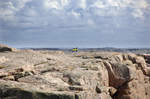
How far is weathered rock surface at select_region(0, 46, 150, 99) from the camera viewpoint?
9.05m

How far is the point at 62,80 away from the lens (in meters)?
11.8

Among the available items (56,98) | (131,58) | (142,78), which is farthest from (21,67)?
(131,58)

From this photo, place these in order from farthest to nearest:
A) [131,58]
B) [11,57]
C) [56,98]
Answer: [131,58] → [11,57] → [56,98]

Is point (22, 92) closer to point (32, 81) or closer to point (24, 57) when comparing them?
point (32, 81)

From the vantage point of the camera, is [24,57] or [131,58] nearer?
[24,57]

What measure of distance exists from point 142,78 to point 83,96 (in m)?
15.7

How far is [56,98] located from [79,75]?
3.92 meters

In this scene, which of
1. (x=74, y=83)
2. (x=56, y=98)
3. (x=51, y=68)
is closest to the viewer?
(x=56, y=98)

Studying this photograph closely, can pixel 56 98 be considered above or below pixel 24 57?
below

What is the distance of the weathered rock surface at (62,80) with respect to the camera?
9.05 metres

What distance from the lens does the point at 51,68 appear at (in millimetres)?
13680

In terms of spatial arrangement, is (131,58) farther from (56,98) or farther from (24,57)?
(56,98)

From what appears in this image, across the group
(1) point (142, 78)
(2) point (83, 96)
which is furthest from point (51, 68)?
(1) point (142, 78)

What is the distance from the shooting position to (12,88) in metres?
9.13
